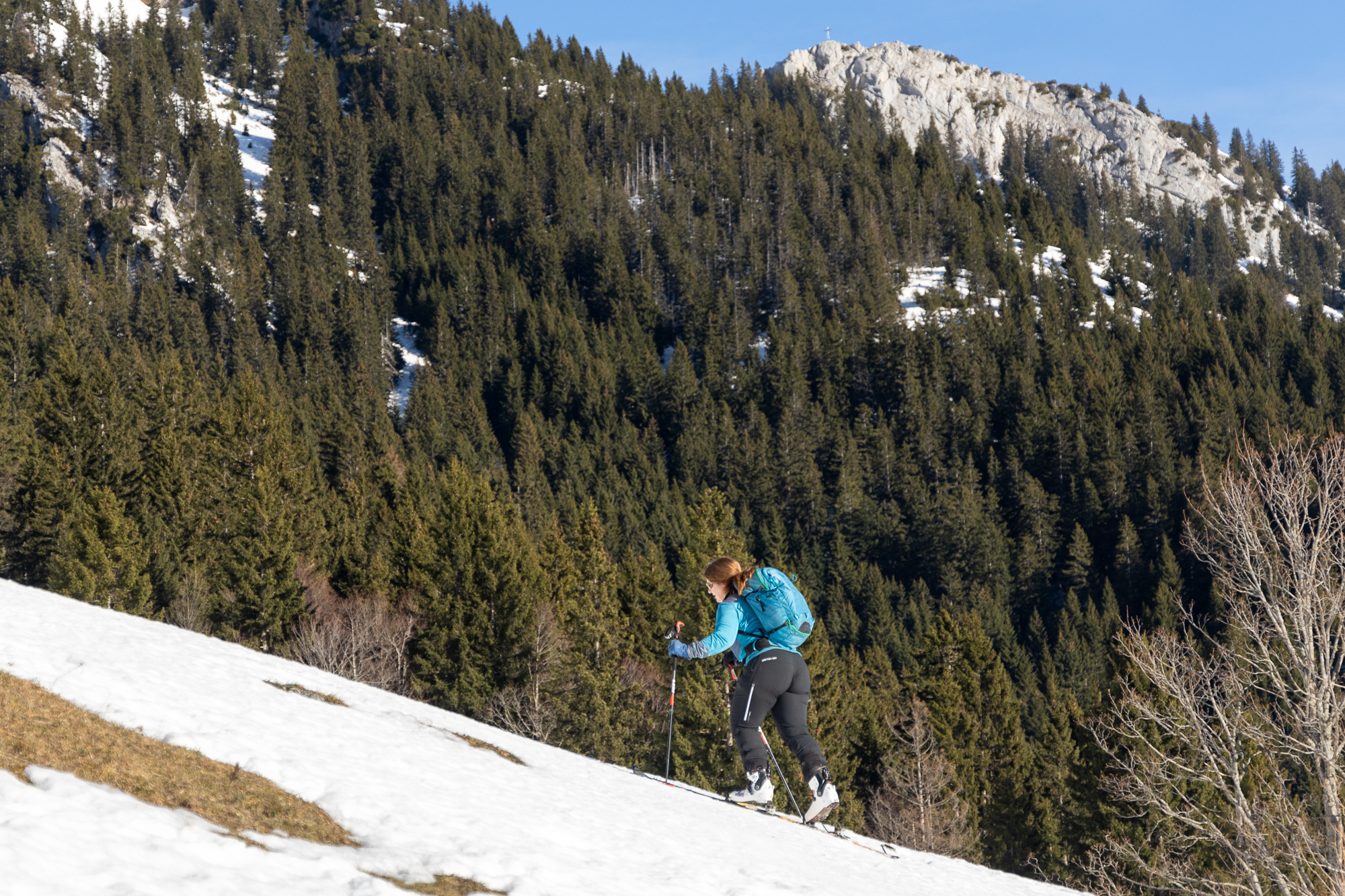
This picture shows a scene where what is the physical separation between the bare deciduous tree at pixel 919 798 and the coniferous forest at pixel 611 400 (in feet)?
1.34

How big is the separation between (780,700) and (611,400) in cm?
11538

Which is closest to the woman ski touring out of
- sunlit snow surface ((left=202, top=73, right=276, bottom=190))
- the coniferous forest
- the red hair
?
the red hair

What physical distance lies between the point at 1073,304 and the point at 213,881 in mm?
148963

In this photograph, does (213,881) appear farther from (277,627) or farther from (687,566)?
(277,627)

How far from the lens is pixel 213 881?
4543 millimetres

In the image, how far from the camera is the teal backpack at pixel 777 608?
25.8 feet

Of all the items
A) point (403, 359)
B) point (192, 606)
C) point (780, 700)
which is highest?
point (403, 359)

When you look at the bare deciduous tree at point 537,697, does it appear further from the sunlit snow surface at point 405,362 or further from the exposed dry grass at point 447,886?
the sunlit snow surface at point 405,362

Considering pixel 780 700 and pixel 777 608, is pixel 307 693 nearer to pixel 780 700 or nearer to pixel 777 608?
pixel 780 700

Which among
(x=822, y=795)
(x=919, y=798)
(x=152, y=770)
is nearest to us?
(x=152, y=770)

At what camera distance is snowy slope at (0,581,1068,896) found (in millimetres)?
4770

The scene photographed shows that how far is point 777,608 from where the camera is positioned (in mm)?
7867

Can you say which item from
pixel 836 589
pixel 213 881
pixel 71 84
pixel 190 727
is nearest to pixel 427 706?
pixel 190 727

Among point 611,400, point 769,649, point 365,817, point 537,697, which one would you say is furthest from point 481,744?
point 611,400
